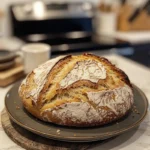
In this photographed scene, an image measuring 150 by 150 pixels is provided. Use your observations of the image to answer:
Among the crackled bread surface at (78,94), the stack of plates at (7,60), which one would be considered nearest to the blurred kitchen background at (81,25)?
the stack of plates at (7,60)

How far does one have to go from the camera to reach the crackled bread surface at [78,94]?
0.80m

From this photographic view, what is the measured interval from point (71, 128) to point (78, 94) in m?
0.10

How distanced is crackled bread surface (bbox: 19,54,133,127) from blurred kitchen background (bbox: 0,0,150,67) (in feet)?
3.36

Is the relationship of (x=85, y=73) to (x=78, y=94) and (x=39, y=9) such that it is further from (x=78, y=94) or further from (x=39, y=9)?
(x=39, y=9)

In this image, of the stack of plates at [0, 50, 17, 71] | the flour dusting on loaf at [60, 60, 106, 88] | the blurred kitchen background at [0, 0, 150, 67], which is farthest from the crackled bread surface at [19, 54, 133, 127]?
the blurred kitchen background at [0, 0, 150, 67]

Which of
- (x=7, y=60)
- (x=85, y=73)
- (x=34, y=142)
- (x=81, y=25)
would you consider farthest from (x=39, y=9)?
(x=34, y=142)

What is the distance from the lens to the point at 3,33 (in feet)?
7.42

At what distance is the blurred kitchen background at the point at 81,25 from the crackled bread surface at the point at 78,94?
1.02 metres

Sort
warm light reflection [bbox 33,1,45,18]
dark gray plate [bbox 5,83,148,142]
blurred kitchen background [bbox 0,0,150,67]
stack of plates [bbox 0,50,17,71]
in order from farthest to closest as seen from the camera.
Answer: warm light reflection [bbox 33,1,45,18]
blurred kitchen background [bbox 0,0,150,67]
stack of plates [bbox 0,50,17,71]
dark gray plate [bbox 5,83,148,142]

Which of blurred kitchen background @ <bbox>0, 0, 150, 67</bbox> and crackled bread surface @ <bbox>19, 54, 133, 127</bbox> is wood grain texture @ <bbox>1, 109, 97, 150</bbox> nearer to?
crackled bread surface @ <bbox>19, 54, 133, 127</bbox>

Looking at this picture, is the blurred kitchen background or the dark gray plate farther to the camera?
the blurred kitchen background

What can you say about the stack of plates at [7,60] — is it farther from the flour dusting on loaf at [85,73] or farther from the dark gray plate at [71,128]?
the flour dusting on loaf at [85,73]

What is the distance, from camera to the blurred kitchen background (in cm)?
211

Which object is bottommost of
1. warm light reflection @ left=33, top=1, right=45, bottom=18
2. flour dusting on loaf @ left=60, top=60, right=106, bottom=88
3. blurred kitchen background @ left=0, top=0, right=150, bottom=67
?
blurred kitchen background @ left=0, top=0, right=150, bottom=67
